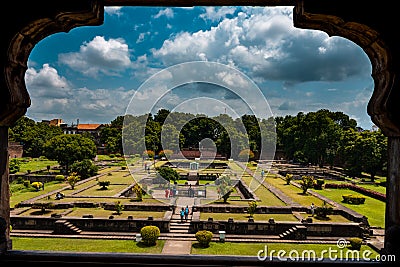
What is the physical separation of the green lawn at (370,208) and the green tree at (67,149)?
15109mm

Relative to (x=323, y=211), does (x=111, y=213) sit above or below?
below

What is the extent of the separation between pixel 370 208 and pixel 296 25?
574 inches

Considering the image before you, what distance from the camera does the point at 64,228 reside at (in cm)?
1077

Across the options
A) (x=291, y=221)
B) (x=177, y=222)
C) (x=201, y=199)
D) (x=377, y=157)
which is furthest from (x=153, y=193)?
(x=377, y=157)

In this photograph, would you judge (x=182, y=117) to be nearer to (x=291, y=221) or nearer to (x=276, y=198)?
(x=276, y=198)

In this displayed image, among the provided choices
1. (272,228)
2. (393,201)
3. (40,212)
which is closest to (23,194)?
(40,212)

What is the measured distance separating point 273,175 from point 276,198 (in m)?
9.64

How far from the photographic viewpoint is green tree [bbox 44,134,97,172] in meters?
22.2

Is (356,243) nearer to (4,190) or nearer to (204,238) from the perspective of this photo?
(204,238)

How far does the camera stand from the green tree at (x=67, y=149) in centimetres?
2216

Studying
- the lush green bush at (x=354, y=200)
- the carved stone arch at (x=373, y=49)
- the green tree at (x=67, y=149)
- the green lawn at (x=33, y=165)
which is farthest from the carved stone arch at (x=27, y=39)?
the green lawn at (x=33, y=165)

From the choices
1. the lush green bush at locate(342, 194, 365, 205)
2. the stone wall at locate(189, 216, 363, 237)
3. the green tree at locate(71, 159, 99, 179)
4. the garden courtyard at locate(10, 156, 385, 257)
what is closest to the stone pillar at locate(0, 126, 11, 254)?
the garden courtyard at locate(10, 156, 385, 257)

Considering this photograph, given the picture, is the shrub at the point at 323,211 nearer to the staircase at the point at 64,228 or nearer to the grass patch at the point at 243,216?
the grass patch at the point at 243,216

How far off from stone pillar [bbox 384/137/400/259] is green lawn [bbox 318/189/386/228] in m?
11.3
